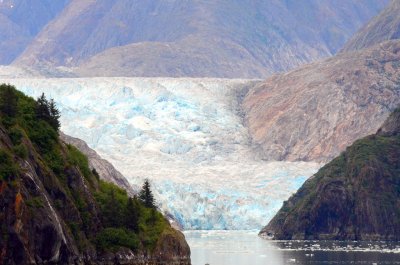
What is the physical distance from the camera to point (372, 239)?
142750mm

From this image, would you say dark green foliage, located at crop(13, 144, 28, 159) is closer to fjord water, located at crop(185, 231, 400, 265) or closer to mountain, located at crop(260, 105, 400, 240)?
fjord water, located at crop(185, 231, 400, 265)

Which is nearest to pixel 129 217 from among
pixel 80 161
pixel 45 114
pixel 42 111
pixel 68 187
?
pixel 80 161

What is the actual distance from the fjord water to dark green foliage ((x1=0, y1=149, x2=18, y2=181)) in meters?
38.5

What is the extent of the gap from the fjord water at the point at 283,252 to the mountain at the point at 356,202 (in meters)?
6.39

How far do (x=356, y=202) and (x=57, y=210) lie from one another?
86.8 metres

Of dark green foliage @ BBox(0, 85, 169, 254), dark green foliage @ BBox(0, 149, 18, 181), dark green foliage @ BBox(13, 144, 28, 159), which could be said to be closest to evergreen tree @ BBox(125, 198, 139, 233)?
dark green foliage @ BBox(0, 85, 169, 254)

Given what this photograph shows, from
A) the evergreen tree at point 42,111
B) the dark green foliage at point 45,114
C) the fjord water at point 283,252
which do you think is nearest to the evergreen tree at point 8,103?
the evergreen tree at point 42,111

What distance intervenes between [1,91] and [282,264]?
32.1 metres

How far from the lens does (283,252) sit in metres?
114

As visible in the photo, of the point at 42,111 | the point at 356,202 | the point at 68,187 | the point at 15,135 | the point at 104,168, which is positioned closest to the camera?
the point at 15,135

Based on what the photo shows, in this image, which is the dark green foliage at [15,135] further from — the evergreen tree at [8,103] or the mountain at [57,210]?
the evergreen tree at [8,103]

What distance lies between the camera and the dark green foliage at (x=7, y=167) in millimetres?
56281

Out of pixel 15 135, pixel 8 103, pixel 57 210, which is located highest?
pixel 8 103

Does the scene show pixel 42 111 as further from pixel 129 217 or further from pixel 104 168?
pixel 104 168
